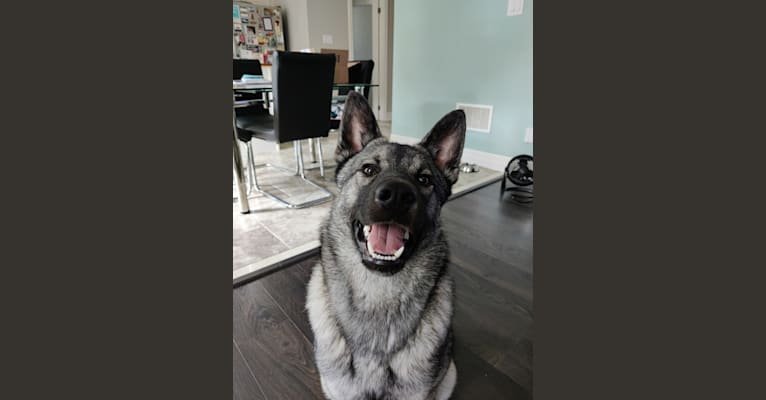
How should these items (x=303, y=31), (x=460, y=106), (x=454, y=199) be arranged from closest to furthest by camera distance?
1. (x=454, y=199)
2. (x=460, y=106)
3. (x=303, y=31)

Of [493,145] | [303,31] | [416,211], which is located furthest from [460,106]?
[303,31]

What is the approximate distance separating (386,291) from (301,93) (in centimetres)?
216

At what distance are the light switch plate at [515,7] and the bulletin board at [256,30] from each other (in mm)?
5423

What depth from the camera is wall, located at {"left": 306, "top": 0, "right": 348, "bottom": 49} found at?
7098mm

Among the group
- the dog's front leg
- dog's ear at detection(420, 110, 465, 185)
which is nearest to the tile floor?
the dog's front leg

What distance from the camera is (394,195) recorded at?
3.33ft

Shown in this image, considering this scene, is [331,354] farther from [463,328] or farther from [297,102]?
[297,102]

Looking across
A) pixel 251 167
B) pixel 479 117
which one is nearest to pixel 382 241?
pixel 251 167

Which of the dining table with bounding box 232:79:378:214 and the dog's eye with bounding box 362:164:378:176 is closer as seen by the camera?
the dog's eye with bounding box 362:164:378:176

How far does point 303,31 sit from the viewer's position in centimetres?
725

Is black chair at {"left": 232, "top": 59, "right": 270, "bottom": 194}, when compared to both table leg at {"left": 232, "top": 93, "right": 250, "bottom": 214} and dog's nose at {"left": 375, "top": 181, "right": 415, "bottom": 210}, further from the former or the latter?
dog's nose at {"left": 375, "top": 181, "right": 415, "bottom": 210}

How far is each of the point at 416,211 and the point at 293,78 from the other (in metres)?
2.06

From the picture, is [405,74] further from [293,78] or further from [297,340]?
[297,340]

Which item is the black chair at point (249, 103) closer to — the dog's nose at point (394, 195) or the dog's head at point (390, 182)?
the dog's head at point (390, 182)
